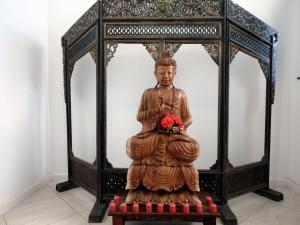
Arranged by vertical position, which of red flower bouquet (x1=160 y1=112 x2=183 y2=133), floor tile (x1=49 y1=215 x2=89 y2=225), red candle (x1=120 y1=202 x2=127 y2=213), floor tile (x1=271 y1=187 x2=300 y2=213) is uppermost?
red flower bouquet (x1=160 y1=112 x2=183 y2=133)

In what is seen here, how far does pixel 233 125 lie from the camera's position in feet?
8.68

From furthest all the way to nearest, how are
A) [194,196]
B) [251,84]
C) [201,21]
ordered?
[251,84], [201,21], [194,196]

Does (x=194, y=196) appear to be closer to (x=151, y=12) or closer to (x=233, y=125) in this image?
(x=233, y=125)

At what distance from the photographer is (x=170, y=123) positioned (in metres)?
1.70

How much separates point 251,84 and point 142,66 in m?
1.16

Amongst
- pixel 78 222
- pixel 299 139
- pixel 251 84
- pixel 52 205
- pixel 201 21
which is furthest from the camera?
pixel 251 84

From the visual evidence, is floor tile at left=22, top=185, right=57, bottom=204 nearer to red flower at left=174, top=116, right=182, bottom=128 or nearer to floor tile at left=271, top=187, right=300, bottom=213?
red flower at left=174, top=116, right=182, bottom=128

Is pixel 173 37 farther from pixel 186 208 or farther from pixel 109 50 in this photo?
pixel 186 208

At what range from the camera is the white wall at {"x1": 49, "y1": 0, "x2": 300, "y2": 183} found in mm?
2533

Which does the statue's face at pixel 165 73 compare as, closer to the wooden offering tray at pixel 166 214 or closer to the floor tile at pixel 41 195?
the wooden offering tray at pixel 166 214

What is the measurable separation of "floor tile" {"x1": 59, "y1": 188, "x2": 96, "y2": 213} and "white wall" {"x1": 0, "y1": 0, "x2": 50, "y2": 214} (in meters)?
0.38

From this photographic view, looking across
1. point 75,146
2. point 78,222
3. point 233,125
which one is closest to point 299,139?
point 233,125

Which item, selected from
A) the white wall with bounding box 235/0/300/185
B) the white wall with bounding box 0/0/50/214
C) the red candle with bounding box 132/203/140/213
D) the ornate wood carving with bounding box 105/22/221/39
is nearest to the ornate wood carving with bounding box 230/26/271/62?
the ornate wood carving with bounding box 105/22/221/39

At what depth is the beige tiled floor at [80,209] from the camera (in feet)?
6.11
